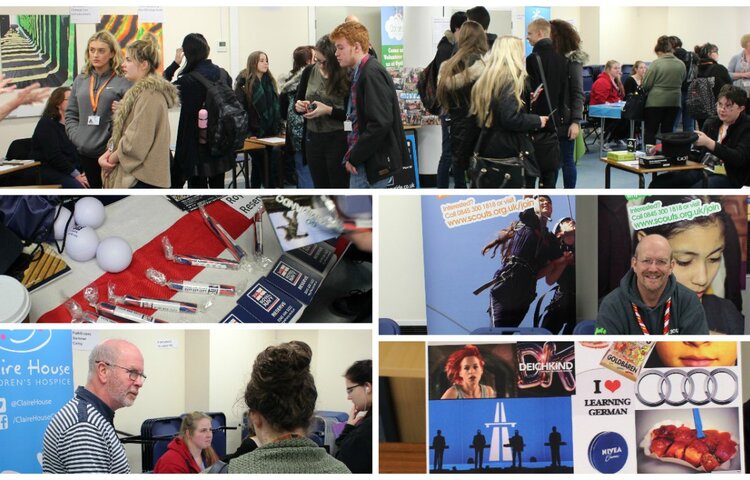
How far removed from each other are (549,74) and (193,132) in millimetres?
2392

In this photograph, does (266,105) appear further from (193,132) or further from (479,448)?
(479,448)

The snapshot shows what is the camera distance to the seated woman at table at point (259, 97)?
27.0ft

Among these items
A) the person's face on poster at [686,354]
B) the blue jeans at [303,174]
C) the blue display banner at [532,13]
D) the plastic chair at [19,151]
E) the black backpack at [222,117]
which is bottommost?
the person's face on poster at [686,354]

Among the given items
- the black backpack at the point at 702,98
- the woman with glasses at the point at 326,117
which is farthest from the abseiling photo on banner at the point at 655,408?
the black backpack at the point at 702,98

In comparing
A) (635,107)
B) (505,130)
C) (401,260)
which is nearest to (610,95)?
(635,107)

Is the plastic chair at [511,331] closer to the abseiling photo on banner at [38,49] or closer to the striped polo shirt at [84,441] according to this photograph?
the striped polo shirt at [84,441]

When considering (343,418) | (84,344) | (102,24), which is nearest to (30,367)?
(84,344)

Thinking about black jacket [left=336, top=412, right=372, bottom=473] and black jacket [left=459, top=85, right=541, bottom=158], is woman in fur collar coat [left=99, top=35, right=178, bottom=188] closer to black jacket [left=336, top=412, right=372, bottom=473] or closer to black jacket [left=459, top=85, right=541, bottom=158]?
black jacket [left=459, top=85, right=541, bottom=158]

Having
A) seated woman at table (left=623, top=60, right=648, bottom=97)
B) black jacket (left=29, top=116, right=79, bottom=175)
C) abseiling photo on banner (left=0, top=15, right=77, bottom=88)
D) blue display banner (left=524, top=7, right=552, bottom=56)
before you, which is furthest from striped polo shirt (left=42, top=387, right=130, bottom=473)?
seated woman at table (left=623, top=60, right=648, bottom=97)

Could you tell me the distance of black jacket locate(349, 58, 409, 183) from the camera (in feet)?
15.7

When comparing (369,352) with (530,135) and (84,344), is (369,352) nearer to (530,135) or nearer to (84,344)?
(84,344)

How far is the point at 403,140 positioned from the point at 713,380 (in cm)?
224

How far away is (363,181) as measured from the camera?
16.5ft

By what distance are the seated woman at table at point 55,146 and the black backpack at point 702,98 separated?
20.2ft
